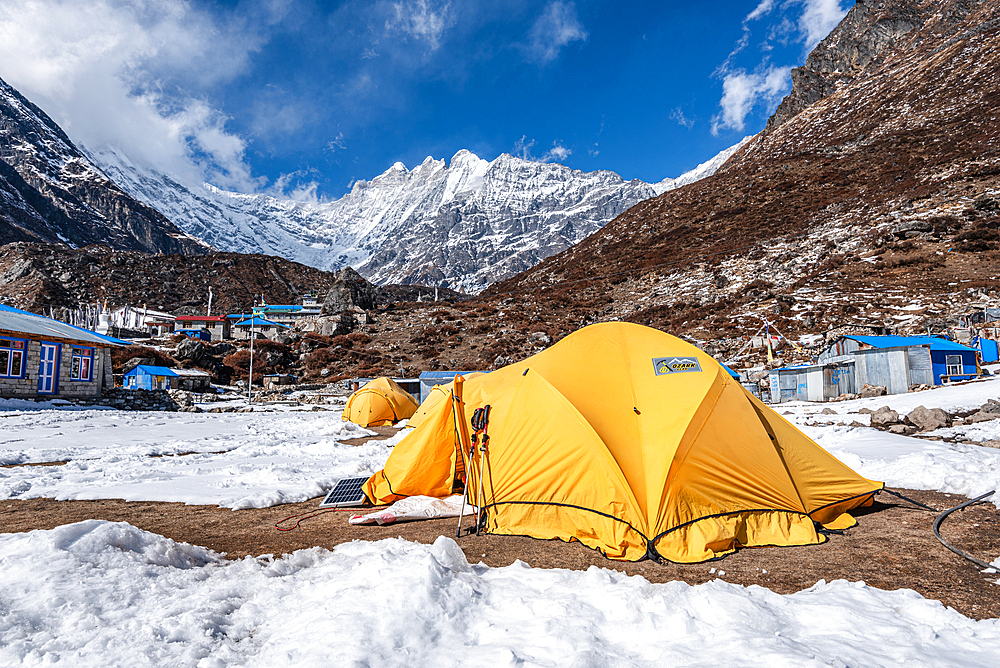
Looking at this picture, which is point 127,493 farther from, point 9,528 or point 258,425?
point 258,425

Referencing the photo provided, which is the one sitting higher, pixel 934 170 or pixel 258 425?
pixel 934 170

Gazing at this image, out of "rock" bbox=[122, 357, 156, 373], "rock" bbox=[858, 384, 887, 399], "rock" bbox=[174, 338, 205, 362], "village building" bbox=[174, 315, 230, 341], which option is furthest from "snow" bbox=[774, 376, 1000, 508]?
"village building" bbox=[174, 315, 230, 341]

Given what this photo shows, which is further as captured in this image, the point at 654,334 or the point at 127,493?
the point at 127,493

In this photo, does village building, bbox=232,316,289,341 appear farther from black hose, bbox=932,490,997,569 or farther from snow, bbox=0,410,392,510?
black hose, bbox=932,490,997,569

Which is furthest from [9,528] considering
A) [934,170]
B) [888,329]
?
[934,170]

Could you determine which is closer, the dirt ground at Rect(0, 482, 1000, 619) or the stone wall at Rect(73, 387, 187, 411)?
the dirt ground at Rect(0, 482, 1000, 619)

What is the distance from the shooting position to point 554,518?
5.58 metres

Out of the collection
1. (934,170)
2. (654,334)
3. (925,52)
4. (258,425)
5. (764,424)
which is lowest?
(258,425)

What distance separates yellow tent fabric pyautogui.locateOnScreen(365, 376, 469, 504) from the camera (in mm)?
7051

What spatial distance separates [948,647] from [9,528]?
29.5 feet

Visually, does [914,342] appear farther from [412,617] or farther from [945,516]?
[412,617]

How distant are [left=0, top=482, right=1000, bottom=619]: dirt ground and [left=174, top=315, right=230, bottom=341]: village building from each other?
6996 cm

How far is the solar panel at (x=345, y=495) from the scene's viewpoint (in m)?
7.08

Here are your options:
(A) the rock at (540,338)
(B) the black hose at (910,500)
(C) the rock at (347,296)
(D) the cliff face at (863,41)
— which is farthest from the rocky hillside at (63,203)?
(D) the cliff face at (863,41)
